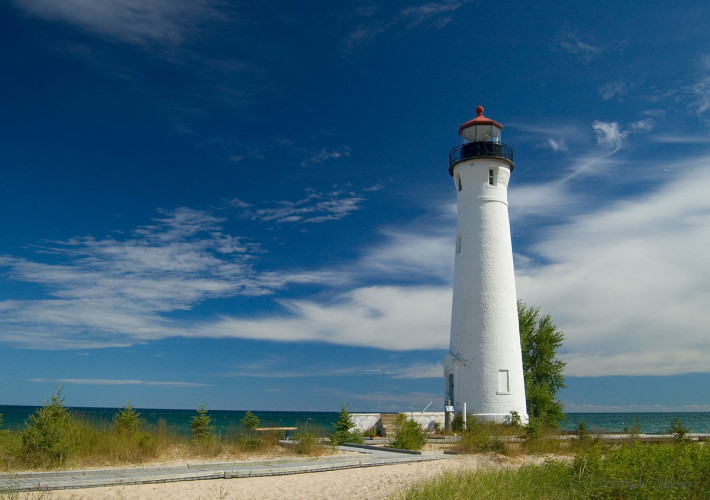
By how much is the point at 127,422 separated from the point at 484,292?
14.5 metres

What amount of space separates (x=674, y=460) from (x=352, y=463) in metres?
7.02

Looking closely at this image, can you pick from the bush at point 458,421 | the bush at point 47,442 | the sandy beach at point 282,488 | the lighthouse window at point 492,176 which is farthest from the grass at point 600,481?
the lighthouse window at point 492,176

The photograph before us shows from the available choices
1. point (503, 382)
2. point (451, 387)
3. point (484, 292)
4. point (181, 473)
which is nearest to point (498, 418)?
point (503, 382)

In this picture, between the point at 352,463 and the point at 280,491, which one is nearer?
the point at 280,491

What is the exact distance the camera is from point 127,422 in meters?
15.8

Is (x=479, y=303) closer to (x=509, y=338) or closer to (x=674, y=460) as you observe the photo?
(x=509, y=338)

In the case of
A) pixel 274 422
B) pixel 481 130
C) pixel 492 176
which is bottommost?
pixel 274 422

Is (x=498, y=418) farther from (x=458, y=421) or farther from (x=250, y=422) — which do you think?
(x=250, y=422)

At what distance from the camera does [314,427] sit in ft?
58.9

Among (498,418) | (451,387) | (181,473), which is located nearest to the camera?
(181,473)

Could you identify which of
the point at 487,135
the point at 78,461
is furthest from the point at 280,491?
the point at 487,135

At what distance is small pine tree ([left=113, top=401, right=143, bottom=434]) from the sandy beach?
5.02 metres

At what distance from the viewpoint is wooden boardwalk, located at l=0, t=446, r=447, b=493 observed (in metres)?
10.2

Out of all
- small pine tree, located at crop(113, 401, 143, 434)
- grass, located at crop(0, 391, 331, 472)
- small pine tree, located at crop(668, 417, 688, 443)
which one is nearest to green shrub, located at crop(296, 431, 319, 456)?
grass, located at crop(0, 391, 331, 472)
